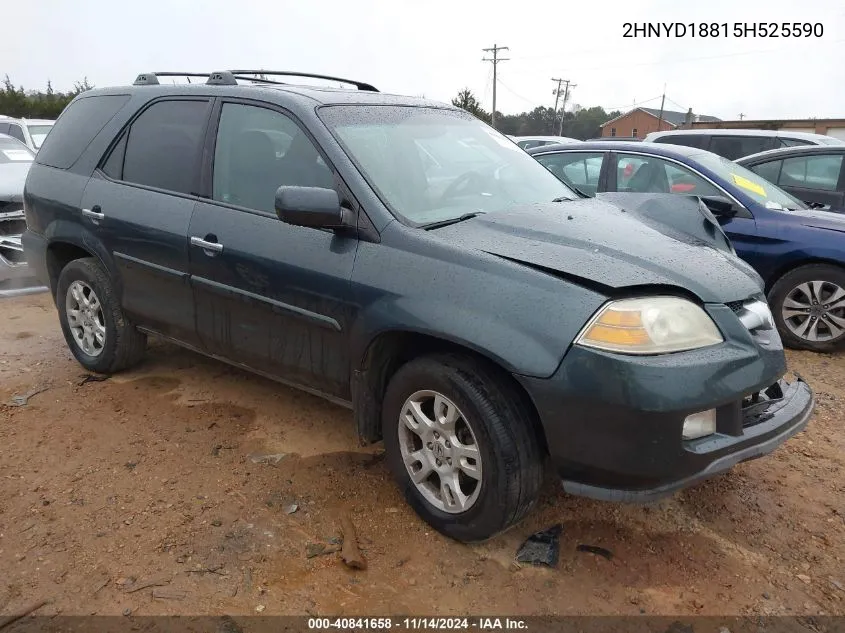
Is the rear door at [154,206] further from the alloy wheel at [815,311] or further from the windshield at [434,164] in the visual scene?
the alloy wheel at [815,311]

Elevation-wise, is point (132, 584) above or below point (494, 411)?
below

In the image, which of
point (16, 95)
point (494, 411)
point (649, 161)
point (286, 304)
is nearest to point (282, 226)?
point (286, 304)

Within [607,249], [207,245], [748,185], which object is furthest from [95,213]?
[748,185]

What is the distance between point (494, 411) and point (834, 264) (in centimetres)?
373

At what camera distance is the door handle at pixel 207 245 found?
3344 millimetres

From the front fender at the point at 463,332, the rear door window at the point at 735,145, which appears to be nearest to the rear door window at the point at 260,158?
the front fender at the point at 463,332

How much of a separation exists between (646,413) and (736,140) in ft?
32.1

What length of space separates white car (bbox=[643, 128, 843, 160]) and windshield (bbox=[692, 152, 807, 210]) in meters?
4.63

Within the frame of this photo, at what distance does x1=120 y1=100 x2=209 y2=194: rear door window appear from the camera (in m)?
3.65

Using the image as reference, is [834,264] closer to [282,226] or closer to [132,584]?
[282,226]

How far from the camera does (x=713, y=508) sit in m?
3.02

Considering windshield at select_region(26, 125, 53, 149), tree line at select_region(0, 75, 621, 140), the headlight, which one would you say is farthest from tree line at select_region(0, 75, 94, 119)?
the headlight

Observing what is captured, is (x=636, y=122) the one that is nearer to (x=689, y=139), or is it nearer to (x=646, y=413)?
(x=689, y=139)

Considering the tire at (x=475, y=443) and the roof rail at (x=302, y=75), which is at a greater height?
the roof rail at (x=302, y=75)
